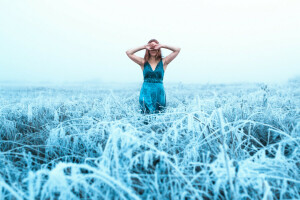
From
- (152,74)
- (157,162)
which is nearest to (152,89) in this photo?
(152,74)

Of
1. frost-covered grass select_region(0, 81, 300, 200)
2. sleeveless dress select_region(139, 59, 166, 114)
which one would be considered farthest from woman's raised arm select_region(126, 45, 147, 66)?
frost-covered grass select_region(0, 81, 300, 200)

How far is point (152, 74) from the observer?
2.82 meters

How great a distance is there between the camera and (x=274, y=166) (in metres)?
1.08

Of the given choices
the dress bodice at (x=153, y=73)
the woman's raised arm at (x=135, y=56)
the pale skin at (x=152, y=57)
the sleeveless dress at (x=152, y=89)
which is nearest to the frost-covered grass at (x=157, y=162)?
the sleeveless dress at (x=152, y=89)

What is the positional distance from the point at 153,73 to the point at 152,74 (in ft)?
0.07

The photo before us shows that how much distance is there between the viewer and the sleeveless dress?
2.81m

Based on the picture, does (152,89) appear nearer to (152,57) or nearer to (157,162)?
(152,57)

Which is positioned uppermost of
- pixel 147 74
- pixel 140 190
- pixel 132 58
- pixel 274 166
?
pixel 132 58

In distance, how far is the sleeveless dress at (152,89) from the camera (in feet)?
9.21

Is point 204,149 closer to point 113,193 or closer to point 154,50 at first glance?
point 113,193

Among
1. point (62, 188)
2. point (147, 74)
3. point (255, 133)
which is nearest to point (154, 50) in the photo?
point (147, 74)

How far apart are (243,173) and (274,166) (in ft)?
0.98

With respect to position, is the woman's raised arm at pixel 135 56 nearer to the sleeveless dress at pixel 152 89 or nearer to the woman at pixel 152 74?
the woman at pixel 152 74

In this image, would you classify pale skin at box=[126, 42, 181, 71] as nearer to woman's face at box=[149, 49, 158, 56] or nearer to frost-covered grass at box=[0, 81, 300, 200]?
woman's face at box=[149, 49, 158, 56]
